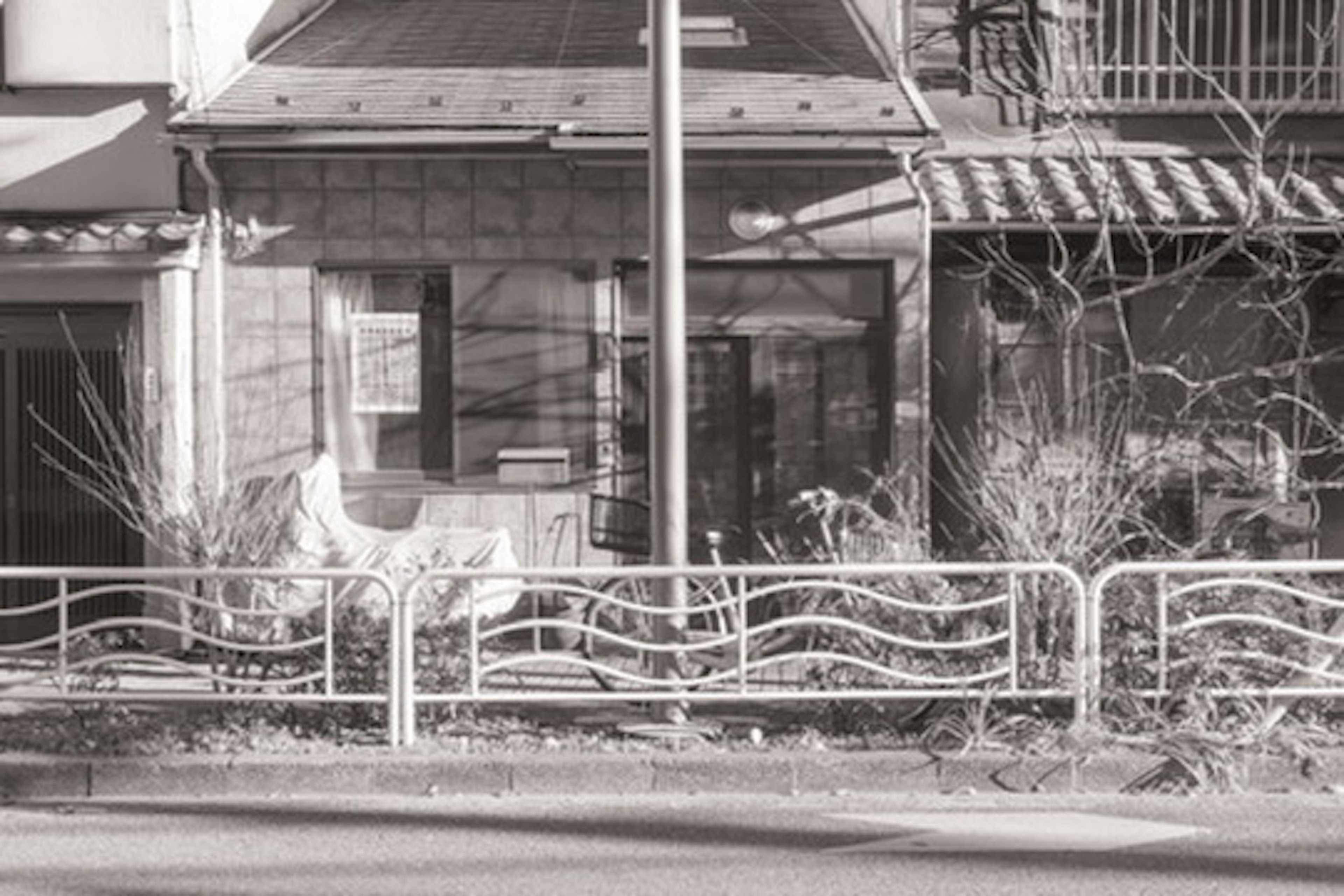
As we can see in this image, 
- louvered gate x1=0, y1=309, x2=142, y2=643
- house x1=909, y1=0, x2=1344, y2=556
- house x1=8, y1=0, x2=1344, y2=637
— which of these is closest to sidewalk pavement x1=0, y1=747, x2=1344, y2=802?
house x1=8, y1=0, x2=1344, y2=637

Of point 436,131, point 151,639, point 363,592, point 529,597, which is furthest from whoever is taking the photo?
point 436,131

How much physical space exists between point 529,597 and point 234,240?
376cm

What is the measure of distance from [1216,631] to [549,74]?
7510 millimetres

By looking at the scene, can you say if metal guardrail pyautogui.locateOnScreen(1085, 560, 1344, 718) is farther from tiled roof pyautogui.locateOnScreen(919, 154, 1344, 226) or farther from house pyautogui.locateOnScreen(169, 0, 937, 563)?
house pyautogui.locateOnScreen(169, 0, 937, 563)

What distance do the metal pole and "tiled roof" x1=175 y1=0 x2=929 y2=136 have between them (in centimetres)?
338

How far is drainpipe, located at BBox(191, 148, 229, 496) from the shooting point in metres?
15.8

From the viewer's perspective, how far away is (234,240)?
52.4 ft

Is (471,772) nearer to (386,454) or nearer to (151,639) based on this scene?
(151,639)

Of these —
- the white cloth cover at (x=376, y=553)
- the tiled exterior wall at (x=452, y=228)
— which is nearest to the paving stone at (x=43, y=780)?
the white cloth cover at (x=376, y=553)

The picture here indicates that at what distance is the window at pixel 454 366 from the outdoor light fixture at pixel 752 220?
3.67 ft

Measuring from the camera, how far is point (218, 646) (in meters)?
11.2

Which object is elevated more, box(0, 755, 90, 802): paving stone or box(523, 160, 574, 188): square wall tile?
box(523, 160, 574, 188): square wall tile

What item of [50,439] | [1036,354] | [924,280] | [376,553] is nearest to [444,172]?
[376,553]

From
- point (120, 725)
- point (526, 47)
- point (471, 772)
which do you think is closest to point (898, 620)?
point (471, 772)
